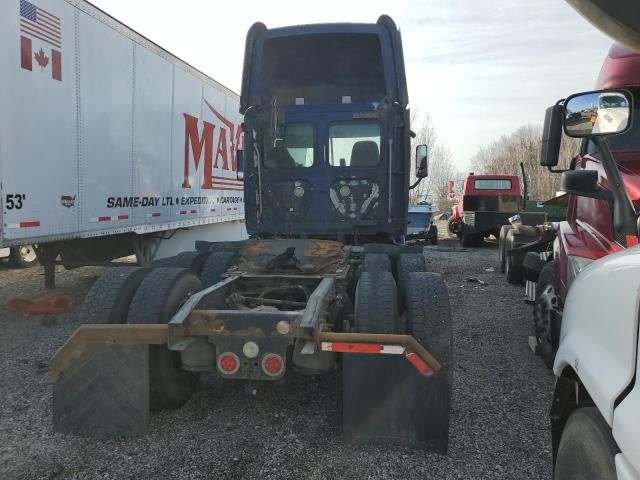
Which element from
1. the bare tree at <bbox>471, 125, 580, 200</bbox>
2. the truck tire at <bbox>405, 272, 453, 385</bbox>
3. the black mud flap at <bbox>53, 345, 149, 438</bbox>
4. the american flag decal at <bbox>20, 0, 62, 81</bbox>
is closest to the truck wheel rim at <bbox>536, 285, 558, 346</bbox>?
the truck tire at <bbox>405, 272, 453, 385</bbox>

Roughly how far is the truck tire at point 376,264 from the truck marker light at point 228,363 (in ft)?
5.13

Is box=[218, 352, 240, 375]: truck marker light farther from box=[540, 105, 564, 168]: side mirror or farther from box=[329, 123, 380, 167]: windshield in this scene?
box=[329, 123, 380, 167]: windshield

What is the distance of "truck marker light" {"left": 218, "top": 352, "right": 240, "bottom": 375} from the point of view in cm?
309

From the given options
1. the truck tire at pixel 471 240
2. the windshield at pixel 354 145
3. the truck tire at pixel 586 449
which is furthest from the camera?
the truck tire at pixel 471 240

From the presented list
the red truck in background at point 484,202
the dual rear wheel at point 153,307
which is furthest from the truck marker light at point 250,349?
the red truck in background at point 484,202

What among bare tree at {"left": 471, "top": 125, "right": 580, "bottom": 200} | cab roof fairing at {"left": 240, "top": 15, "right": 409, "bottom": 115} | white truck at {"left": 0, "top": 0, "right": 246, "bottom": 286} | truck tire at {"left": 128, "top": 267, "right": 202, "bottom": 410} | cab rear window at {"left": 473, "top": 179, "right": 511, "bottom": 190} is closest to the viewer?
truck tire at {"left": 128, "top": 267, "right": 202, "bottom": 410}

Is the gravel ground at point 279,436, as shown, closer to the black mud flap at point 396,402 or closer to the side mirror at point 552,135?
the black mud flap at point 396,402

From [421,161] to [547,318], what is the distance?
7.85 ft

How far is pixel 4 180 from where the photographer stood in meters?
5.21

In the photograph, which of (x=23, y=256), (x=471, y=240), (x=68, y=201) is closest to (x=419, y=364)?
(x=68, y=201)

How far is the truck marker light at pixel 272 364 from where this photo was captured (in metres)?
3.03

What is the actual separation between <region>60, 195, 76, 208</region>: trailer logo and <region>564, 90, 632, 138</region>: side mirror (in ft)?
18.4

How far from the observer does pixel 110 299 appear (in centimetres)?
368

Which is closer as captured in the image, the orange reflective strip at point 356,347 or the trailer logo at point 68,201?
the orange reflective strip at point 356,347
